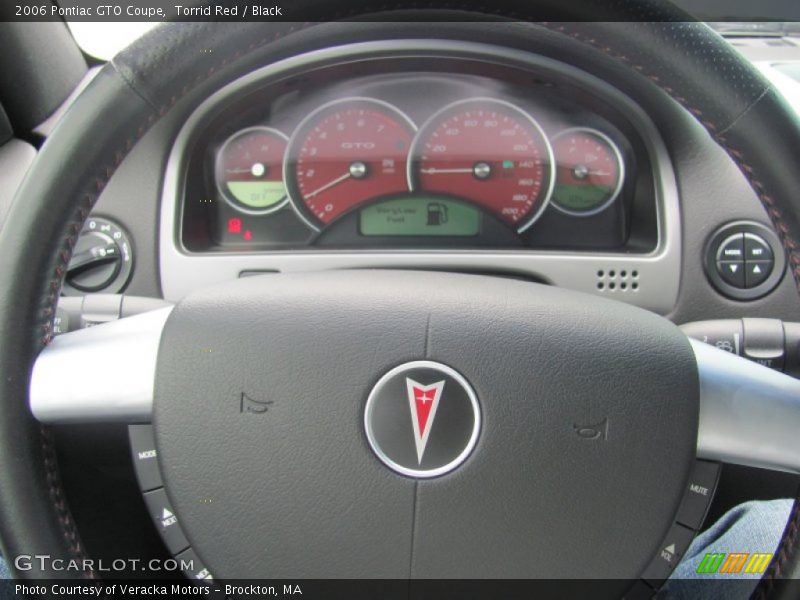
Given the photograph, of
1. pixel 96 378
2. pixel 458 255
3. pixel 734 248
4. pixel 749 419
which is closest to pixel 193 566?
pixel 96 378

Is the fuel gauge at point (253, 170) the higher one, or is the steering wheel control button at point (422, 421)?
the fuel gauge at point (253, 170)

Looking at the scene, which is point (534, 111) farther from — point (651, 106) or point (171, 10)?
point (171, 10)

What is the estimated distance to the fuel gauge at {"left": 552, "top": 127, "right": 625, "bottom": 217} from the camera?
187cm

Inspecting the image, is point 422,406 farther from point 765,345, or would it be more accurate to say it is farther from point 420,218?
point 420,218

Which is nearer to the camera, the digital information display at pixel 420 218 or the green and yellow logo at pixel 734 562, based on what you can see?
the green and yellow logo at pixel 734 562

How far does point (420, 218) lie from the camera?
1.92 meters

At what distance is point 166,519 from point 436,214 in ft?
3.94

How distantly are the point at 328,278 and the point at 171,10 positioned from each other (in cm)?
33

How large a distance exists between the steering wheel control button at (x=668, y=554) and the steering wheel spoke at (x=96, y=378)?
21.6 inches

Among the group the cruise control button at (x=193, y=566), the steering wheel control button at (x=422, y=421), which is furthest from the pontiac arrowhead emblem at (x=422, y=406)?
the cruise control button at (x=193, y=566)

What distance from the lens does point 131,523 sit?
1.04 meters

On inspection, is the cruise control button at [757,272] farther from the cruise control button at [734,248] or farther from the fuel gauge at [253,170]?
the fuel gauge at [253,170]

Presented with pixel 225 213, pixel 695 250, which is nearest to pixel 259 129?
pixel 225 213

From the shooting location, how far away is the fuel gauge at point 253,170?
189cm
